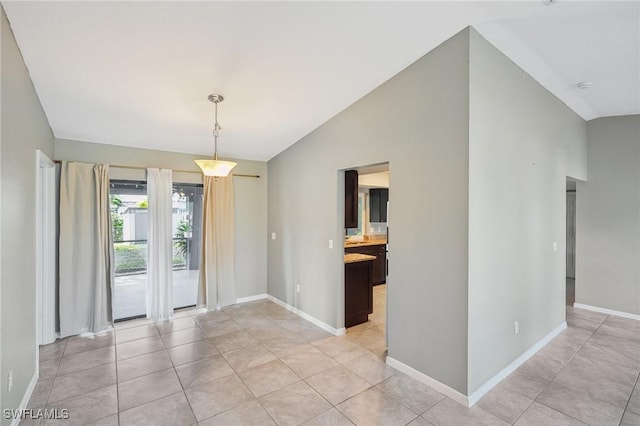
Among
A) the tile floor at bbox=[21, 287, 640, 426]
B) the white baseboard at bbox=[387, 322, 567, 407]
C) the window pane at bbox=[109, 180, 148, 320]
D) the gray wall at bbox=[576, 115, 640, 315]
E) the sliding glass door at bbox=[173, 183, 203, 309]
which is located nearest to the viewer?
the tile floor at bbox=[21, 287, 640, 426]

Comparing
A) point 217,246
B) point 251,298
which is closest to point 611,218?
point 251,298

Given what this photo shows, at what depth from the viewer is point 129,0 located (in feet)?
6.38

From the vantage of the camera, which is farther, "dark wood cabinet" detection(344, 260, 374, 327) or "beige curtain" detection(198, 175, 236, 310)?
"beige curtain" detection(198, 175, 236, 310)

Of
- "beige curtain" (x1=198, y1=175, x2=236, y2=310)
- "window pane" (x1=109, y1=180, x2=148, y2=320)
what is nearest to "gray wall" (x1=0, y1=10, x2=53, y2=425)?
"window pane" (x1=109, y1=180, x2=148, y2=320)

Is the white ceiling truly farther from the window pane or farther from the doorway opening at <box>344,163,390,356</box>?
the doorway opening at <box>344,163,390,356</box>

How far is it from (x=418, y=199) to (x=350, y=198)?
132cm

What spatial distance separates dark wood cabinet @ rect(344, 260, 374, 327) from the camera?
4.08 m

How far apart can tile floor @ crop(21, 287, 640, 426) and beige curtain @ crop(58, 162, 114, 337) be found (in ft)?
0.92

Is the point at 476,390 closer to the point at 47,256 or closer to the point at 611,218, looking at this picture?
the point at 611,218

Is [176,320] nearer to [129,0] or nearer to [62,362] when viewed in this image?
[62,362]

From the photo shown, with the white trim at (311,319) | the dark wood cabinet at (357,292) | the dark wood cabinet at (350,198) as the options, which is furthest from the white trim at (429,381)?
the dark wood cabinet at (350,198)

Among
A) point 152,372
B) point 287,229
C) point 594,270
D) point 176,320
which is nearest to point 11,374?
point 152,372

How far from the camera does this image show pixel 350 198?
160 inches

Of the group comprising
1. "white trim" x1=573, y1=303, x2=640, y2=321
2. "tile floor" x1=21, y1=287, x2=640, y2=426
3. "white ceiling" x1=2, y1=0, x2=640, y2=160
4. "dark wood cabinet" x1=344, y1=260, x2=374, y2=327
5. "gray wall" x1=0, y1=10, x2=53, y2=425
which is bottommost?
"tile floor" x1=21, y1=287, x2=640, y2=426
